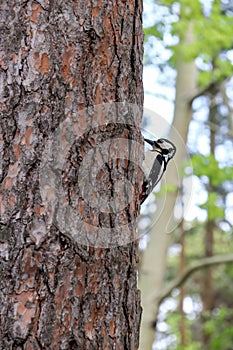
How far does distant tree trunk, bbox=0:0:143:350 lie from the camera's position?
Answer: 127 cm

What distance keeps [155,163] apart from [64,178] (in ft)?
1.11

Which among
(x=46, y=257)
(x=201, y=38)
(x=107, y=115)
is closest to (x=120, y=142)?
(x=107, y=115)

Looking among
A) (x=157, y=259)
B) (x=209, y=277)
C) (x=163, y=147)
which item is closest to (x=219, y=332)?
(x=209, y=277)

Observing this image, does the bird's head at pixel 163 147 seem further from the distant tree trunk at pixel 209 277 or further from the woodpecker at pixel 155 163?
the distant tree trunk at pixel 209 277

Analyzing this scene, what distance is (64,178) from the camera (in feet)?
4.38

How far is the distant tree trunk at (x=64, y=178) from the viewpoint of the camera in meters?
1.27

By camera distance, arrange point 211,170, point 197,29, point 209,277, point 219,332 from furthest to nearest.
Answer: point 209,277
point 219,332
point 211,170
point 197,29

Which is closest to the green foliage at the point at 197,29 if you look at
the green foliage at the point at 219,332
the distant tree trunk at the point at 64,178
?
the distant tree trunk at the point at 64,178

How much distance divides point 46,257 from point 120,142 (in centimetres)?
32

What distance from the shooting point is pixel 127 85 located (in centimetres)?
147

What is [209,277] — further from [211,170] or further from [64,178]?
[64,178]

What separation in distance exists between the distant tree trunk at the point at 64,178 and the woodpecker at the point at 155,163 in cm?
8

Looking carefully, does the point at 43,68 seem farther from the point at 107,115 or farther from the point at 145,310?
the point at 145,310

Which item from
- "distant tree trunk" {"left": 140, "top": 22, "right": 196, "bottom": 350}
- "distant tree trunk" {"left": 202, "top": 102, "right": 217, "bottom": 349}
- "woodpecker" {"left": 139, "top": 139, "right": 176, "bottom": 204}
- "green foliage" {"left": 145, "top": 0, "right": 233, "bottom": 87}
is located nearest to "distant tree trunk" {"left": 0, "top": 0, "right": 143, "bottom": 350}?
"woodpecker" {"left": 139, "top": 139, "right": 176, "bottom": 204}
